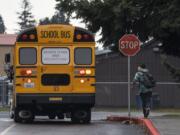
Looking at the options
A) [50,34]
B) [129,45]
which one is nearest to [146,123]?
[50,34]

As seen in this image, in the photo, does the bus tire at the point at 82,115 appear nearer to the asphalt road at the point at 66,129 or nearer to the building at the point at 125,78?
the asphalt road at the point at 66,129

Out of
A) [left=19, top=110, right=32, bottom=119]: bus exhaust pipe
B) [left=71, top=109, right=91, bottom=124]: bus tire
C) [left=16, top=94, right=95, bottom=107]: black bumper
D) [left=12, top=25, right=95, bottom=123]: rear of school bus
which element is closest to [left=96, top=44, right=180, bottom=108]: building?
[left=71, top=109, right=91, bottom=124]: bus tire

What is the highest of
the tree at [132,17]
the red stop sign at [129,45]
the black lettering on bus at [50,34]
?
the tree at [132,17]

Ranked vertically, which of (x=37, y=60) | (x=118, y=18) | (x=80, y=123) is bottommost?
(x=80, y=123)

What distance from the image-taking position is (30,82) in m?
23.9

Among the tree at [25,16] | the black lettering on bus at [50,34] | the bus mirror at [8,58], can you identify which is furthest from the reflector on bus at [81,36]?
the tree at [25,16]

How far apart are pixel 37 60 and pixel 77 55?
127 cm

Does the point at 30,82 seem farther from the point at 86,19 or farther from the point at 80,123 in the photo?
the point at 86,19

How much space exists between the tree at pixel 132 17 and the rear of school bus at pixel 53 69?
34.1 ft

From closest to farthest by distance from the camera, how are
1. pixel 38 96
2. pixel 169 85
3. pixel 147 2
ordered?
pixel 38 96
pixel 147 2
pixel 169 85

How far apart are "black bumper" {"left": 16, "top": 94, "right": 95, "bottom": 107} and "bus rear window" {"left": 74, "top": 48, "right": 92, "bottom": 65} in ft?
3.44

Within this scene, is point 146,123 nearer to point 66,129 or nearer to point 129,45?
point 66,129

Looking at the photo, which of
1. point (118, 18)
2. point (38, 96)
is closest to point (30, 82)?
point (38, 96)

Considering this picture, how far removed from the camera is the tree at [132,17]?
34.4 m
